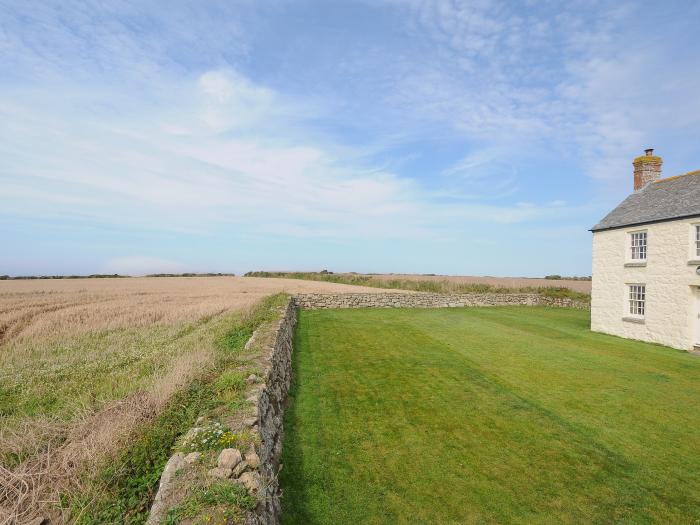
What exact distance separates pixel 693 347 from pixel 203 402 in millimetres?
17158

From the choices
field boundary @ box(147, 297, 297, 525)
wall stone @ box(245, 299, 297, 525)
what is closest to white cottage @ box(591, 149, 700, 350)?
wall stone @ box(245, 299, 297, 525)

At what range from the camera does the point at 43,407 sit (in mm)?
7320

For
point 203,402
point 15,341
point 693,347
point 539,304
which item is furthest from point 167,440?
point 539,304

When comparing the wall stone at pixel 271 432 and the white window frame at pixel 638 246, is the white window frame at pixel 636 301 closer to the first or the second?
the white window frame at pixel 638 246

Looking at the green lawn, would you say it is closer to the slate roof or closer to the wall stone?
the wall stone

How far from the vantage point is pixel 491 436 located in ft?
24.3

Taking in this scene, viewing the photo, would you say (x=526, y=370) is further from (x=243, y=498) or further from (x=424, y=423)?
(x=243, y=498)

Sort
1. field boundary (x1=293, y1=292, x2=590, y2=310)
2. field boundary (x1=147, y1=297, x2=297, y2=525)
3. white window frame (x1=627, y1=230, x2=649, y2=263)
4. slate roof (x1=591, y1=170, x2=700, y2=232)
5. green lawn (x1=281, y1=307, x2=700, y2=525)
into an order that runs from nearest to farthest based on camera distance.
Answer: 1. field boundary (x1=147, y1=297, x2=297, y2=525)
2. green lawn (x1=281, y1=307, x2=700, y2=525)
3. slate roof (x1=591, y1=170, x2=700, y2=232)
4. white window frame (x1=627, y1=230, x2=649, y2=263)
5. field boundary (x1=293, y1=292, x2=590, y2=310)

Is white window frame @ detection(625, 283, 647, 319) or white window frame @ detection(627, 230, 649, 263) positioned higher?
white window frame @ detection(627, 230, 649, 263)

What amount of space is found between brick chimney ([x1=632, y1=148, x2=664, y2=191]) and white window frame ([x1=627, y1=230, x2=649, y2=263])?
12.3 feet

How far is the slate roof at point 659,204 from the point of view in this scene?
15.0m

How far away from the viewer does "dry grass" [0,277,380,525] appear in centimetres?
477

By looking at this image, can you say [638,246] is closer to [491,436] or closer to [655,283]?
[655,283]

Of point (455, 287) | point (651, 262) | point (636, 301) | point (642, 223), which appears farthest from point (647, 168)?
point (455, 287)
